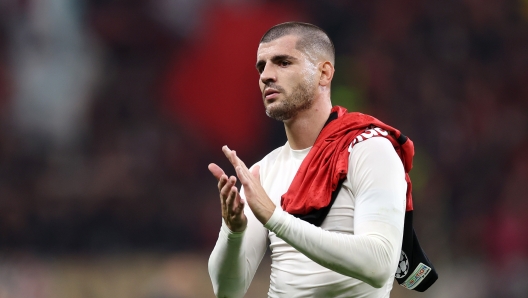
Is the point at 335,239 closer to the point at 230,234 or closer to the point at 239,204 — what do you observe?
the point at 239,204

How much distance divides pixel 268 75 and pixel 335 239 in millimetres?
793

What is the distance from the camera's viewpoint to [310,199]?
2.73 meters

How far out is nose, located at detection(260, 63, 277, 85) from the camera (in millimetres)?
2953

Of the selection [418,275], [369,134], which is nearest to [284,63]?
[369,134]

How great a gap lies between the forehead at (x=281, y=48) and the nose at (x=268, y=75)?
5 cm

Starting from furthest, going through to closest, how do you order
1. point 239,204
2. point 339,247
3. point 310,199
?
point 310,199 → point 239,204 → point 339,247

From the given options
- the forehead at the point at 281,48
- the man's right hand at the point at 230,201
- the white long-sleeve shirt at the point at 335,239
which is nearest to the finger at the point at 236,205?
the man's right hand at the point at 230,201

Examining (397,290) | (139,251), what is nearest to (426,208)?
(397,290)

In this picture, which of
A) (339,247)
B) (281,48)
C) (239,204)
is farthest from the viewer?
(281,48)

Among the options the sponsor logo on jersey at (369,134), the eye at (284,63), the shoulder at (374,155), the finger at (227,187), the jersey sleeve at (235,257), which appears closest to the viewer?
the finger at (227,187)

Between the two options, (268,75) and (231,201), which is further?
(268,75)

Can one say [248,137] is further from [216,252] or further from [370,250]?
[370,250]

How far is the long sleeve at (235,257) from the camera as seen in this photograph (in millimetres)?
2864

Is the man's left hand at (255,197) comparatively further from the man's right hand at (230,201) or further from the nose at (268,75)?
the nose at (268,75)
